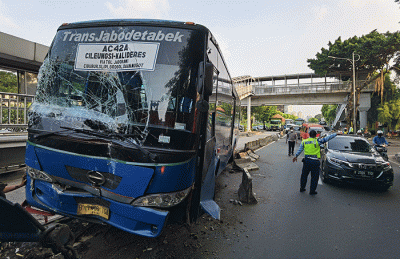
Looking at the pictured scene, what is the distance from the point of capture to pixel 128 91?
3.07 metres

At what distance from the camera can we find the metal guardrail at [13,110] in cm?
689

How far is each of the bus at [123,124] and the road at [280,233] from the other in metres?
0.64

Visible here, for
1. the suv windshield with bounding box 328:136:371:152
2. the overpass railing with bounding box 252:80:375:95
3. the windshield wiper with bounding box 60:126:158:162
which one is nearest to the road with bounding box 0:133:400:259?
the windshield wiper with bounding box 60:126:158:162

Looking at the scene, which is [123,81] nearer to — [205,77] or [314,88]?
[205,77]

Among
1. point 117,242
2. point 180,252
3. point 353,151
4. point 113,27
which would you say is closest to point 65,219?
point 117,242

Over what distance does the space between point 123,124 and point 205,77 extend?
4.03ft

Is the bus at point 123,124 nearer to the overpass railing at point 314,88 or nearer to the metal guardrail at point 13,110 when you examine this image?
the metal guardrail at point 13,110

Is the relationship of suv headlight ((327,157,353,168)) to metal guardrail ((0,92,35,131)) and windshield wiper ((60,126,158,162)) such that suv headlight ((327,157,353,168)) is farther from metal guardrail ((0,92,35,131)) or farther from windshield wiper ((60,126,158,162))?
metal guardrail ((0,92,35,131))

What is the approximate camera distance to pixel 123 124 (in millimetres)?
2955

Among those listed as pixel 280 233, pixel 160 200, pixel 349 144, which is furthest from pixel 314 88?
pixel 160 200

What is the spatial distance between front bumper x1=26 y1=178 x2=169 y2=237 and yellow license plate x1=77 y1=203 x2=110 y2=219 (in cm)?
4

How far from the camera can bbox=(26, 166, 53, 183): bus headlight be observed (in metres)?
3.21

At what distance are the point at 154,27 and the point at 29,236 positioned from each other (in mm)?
2813

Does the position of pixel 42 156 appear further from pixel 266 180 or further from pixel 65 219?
pixel 266 180
